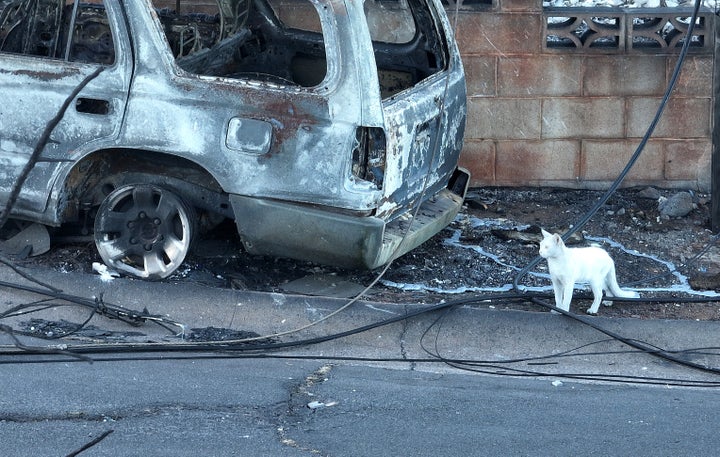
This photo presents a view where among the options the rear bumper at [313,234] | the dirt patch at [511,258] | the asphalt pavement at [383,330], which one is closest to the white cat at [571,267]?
the asphalt pavement at [383,330]

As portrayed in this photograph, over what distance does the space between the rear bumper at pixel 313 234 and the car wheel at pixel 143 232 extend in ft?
1.47

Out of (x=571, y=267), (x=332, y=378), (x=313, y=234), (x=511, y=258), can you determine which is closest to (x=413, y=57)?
(x=511, y=258)

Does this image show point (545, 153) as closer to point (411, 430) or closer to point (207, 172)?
point (207, 172)

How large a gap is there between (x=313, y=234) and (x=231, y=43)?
5.64ft

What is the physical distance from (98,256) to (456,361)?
252 cm

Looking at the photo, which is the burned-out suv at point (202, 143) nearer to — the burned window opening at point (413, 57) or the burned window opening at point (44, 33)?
the burned window opening at point (44, 33)

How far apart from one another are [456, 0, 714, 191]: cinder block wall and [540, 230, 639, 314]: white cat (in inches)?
103

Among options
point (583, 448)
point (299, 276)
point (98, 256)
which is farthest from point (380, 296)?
point (583, 448)

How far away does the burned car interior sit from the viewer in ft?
22.8

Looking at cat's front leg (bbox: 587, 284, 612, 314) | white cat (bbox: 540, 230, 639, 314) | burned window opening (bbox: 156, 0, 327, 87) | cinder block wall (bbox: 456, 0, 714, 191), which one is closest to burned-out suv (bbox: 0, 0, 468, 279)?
burned window opening (bbox: 156, 0, 327, 87)

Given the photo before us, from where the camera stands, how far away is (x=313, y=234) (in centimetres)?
628

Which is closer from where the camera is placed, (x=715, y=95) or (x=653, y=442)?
(x=653, y=442)

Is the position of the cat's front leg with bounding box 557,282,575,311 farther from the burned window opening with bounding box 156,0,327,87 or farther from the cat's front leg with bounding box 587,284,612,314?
the burned window opening with bounding box 156,0,327,87

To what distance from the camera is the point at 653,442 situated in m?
4.82
